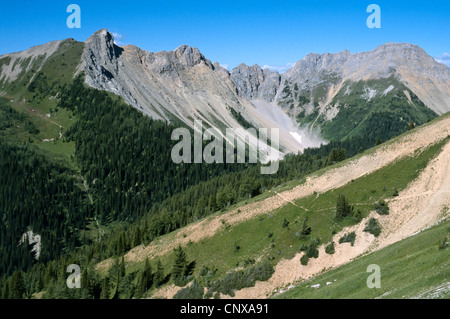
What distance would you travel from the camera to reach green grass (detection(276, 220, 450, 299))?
1422 inches

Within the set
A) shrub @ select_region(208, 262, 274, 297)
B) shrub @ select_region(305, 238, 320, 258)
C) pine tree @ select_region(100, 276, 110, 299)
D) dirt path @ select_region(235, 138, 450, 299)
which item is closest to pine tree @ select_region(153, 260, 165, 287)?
pine tree @ select_region(100, 276, 110, 299)

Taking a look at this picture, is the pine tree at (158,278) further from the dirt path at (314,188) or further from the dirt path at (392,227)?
the dirt path at (392,227)

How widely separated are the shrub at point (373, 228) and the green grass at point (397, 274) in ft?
33.3

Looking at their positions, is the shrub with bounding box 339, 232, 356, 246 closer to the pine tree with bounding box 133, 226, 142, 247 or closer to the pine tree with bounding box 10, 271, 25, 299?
the pine tree with bounding box 133, 226, 142, 247

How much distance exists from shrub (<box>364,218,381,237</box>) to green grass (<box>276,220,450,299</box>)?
10.1 metres

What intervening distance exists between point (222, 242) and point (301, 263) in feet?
69.0

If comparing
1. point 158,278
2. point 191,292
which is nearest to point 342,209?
point 191,292

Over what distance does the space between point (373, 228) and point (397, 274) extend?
28559 millimetres

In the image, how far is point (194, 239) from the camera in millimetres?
86125

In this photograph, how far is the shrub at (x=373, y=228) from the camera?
69.4m
